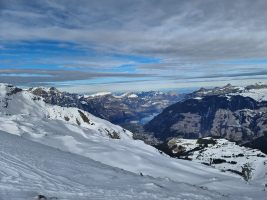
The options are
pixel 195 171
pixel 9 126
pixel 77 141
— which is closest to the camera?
pixel 195 171

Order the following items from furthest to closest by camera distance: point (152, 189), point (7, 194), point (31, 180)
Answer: point (152, 189) < point (31, 180) < point (7, 194)

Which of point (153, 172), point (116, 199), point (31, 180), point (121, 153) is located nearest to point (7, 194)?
point (31, 180)

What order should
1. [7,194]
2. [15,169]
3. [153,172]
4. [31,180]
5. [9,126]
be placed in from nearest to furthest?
[7,194] < [31,180] < [15,169] < [153,172] < [9,126]

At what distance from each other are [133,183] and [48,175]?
242 inches

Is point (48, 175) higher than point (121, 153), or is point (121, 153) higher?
point (48, 175)

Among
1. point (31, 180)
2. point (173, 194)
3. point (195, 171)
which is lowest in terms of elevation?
point (195, 171)

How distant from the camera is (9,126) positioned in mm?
99000

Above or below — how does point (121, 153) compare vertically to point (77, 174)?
below

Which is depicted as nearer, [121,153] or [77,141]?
[121,153]

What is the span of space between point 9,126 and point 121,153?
1624 inches

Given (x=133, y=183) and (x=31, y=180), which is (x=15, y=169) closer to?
(x=31, y=180)

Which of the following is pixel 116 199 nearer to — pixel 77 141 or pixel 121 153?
pixel 121 153

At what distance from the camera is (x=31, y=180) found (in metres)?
22.0

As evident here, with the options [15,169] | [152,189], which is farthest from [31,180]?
[152,189]
